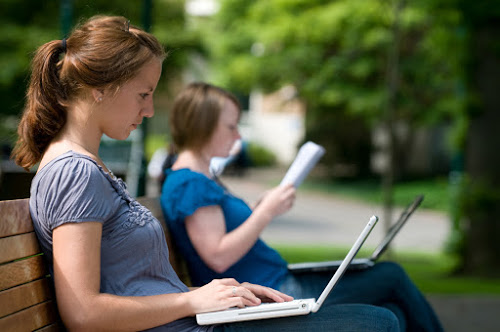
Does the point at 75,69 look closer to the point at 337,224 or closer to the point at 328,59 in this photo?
the point at 337,224

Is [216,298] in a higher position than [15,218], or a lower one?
lower

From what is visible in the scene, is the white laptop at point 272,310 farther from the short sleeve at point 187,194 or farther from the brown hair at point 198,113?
the brown hair at point 198,113

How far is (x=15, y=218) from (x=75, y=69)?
42 cm

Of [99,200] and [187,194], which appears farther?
[187,194]

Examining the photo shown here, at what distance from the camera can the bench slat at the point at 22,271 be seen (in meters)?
1.73

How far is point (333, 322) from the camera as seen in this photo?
1.99 meters

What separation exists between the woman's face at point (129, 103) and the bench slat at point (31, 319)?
0.50 m

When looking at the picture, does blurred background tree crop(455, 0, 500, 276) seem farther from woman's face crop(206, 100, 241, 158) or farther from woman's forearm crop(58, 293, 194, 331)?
woman's forearm crop(58, 293, 194, 331)

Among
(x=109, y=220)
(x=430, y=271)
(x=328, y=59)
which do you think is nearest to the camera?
(x=109, y=220)

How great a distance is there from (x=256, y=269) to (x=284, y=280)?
12 cm

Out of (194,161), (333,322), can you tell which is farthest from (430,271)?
(333,322)

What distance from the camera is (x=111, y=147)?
10.7m

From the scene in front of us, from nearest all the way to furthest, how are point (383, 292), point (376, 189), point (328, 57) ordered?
1. point (383, 292)
2. point (328, 57)
3. point (376, 189)

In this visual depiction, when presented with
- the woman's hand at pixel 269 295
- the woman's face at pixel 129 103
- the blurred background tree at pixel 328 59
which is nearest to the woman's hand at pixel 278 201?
the woman's hand at pixel 269 295
